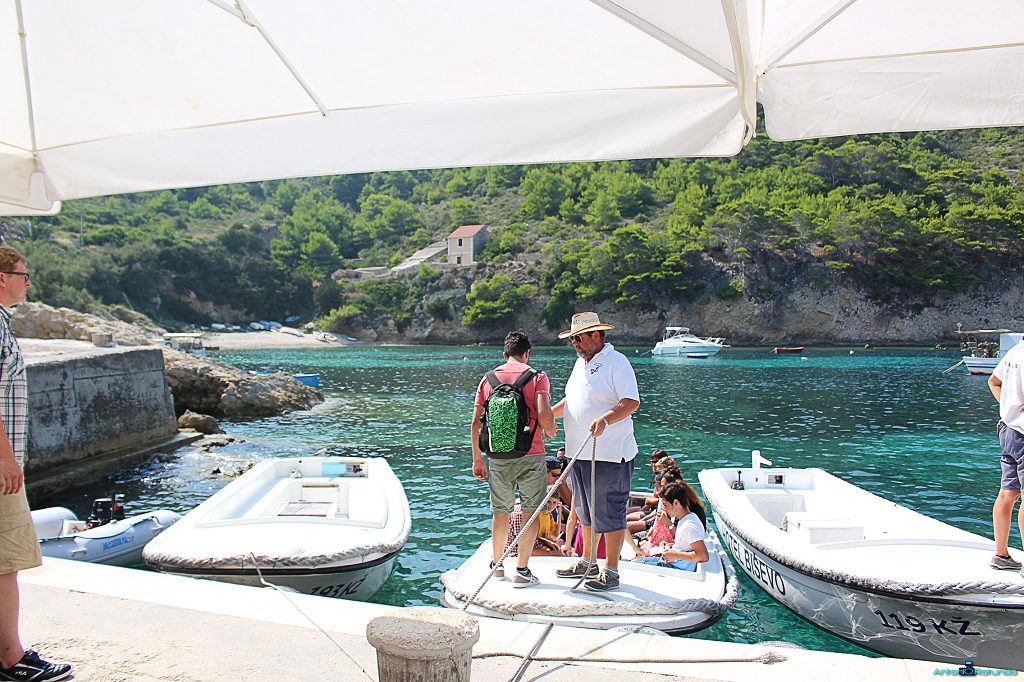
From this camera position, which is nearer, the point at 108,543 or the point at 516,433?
the point at 516,433

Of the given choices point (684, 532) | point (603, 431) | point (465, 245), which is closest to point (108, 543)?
point (603, 431)

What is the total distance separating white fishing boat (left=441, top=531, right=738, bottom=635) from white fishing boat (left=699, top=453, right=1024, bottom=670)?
83cm

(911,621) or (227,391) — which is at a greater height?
(227,391)

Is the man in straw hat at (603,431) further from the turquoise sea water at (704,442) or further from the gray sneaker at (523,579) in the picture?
the turquoise sea water at (704,442)

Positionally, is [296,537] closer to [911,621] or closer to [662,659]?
[662,659]

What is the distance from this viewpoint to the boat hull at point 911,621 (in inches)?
197

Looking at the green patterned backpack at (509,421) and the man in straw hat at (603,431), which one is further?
the green patterned backpack at (509,421)

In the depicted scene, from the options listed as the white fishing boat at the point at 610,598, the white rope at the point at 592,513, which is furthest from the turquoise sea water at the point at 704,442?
the white rope at the point at 592,513

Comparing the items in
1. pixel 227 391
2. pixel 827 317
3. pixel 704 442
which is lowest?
pixel 704 442

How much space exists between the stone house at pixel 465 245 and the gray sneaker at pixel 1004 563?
297 feet

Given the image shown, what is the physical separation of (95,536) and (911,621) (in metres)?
7.52

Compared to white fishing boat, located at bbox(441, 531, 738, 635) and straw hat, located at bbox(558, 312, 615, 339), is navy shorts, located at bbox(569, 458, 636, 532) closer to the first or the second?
white fishing boat, located at bbox(441, 531, 738, 635)

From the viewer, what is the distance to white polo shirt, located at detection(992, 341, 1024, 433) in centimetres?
502

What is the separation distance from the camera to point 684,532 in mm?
6188
